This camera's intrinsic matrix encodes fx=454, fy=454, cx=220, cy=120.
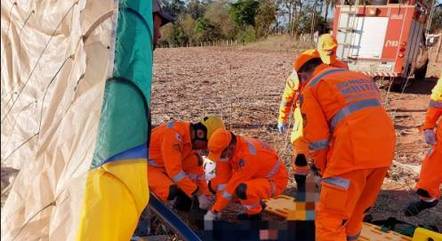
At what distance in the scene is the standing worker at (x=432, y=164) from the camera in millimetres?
4176

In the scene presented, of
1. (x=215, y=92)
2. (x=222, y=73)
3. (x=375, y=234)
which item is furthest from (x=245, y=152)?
(x=222, y=73)

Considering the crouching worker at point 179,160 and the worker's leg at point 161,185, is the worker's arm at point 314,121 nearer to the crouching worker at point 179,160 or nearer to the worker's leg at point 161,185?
the crouching worker at point 179,160

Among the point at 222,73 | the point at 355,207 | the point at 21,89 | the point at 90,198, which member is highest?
the point at 21,89

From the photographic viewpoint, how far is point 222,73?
47.5 feet

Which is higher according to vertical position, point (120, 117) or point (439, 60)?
point (120, 117)

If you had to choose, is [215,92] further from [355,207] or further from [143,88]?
[143,88]

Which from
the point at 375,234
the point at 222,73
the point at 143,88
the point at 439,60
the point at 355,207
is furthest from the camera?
the point at 439,60

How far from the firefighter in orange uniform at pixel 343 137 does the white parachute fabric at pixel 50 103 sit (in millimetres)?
1944

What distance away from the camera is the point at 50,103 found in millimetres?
1491

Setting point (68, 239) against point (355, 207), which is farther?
point (355, 207)

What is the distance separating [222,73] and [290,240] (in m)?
11.2

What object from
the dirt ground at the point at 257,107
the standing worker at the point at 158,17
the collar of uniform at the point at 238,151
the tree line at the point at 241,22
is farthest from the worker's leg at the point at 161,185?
the tree line at the point at 241,22

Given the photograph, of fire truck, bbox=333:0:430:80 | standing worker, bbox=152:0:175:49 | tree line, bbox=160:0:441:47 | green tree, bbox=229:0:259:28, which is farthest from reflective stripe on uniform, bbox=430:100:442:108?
green tree, bbox=229:0:259:28

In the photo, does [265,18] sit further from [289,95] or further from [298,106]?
[298,106]
